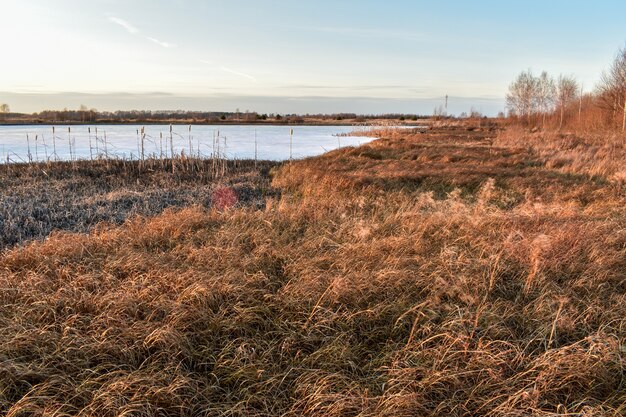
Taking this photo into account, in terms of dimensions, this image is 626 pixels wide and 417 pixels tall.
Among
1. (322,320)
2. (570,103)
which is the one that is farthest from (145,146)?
(570,103)

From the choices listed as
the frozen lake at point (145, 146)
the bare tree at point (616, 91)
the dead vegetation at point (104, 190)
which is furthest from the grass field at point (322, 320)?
the bare tree at point (616, 91)

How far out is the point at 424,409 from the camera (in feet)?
8.69

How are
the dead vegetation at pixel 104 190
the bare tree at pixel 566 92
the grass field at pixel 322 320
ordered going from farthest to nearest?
the bare tree at pixel 566 92 < the dead vegetation at pixel 104 190 < the grass field at pixel 322 320

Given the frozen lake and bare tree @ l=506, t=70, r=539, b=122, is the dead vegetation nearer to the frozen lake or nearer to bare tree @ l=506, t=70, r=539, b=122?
the frozen lake

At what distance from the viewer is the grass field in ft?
9.09

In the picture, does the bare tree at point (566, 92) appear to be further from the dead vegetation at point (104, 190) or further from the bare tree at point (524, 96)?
the dead vegetation at point (104, 190)

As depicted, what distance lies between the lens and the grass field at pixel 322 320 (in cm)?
277

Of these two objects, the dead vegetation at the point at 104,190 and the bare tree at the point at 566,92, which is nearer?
the dead vegetation at the point at 104,190

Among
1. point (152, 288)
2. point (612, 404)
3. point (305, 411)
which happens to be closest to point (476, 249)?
point (612, 404)

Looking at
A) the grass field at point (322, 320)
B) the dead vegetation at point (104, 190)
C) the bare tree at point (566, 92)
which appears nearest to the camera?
the grass field at point (322, 320)

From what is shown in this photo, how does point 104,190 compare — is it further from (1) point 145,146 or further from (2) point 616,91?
(2) point 616,91

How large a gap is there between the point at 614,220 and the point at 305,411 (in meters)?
6.44

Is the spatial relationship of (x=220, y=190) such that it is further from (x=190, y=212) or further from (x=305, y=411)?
(x=305, y=411)

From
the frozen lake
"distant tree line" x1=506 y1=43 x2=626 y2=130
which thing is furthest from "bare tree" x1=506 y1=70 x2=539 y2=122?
the frozen lake
